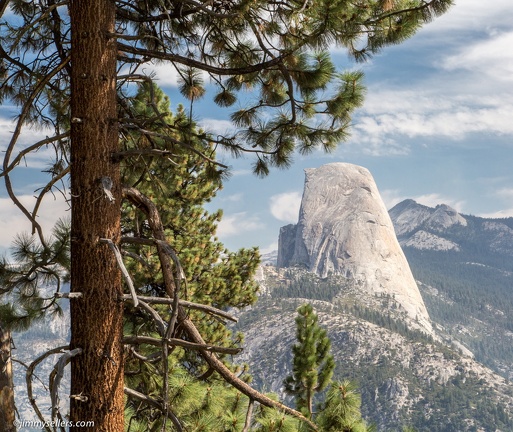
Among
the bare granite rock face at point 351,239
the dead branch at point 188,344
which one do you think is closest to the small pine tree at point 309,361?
the dead branch at point 188,344

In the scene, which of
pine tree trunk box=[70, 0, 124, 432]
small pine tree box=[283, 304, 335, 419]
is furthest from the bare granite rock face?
pine tree trunk box=[70, 0, 124, 432]

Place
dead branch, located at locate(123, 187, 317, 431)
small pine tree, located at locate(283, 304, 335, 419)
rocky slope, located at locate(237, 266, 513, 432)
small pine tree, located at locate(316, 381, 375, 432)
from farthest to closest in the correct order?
rocky slope, located at locate(237, 266, 513, 432)
small pine tree, located at locate(283, 304, 335, 419)
small pine tree, located at locate(316, 381, 375, 432)
dead branch, located at locate(123, 187, 317, 431)

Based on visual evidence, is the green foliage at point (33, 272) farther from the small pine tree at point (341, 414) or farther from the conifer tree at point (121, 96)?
the small pine tree at point (341, 414)

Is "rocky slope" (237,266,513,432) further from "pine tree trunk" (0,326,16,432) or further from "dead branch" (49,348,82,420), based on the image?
"dead branch" (49,348,82,420)

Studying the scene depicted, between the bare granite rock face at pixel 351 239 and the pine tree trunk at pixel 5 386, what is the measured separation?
15153 centimetres

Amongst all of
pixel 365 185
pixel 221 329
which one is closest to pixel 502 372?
pixel 365 185

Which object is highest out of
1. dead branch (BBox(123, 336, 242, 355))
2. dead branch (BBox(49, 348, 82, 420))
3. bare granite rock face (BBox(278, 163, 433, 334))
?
bare granite rock face (BBox(278, 163, 433, 334))

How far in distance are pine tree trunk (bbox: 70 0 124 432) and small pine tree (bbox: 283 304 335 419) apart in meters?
1.87

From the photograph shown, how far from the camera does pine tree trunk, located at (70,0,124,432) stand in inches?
112

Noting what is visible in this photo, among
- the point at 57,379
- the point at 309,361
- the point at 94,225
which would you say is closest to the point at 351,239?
the point at 309,361

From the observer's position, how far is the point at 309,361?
4.57 m

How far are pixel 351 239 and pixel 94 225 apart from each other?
564 feet

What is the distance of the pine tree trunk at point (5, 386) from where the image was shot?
4.65 metres

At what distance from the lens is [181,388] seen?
360 centimetres
